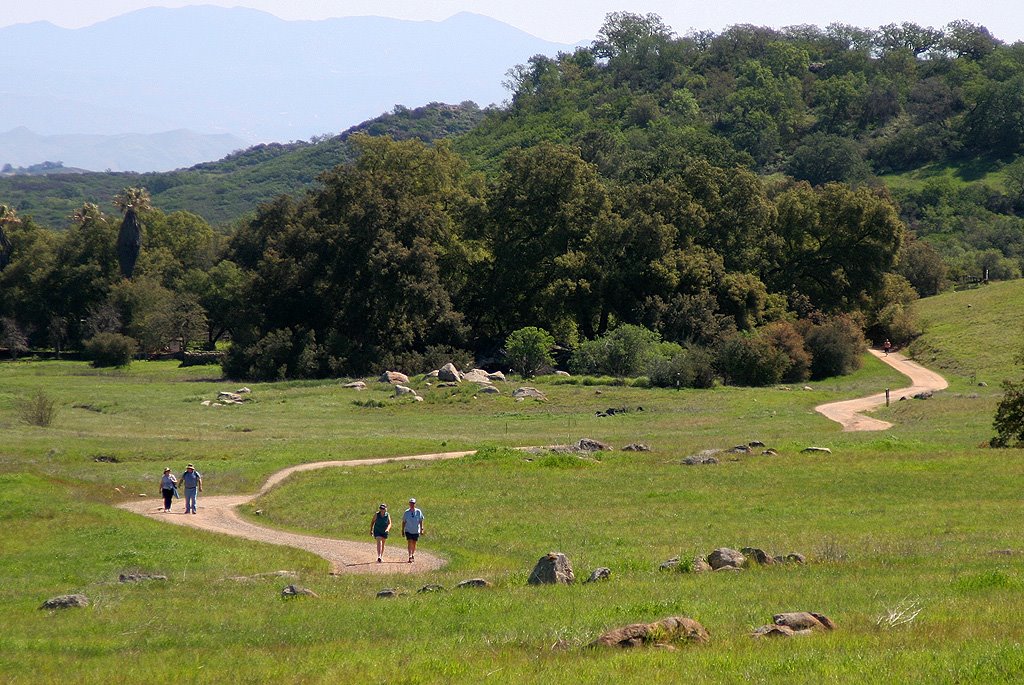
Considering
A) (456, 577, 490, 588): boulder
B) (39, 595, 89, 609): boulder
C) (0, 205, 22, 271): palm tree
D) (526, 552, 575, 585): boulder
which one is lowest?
(39, 595, 89, 609): boulder

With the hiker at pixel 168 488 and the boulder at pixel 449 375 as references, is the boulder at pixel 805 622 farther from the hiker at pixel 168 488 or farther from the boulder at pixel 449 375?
the boulder at pixel 449 375

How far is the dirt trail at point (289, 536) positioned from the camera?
25.8m

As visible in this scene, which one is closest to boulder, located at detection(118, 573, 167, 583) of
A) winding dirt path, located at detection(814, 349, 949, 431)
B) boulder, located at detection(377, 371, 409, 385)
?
winding dirt path, located at detection(814, 349, 949, 431)

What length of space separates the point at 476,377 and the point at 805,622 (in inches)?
2311

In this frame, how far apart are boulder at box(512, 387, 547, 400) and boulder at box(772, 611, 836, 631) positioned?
49832 millimetres

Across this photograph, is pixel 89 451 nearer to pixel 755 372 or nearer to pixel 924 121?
pixel 755 372

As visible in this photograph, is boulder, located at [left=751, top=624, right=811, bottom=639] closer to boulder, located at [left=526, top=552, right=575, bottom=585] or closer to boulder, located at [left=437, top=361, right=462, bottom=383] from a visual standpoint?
boulder, located at [left=526, top=552, right=575, bottom=585]

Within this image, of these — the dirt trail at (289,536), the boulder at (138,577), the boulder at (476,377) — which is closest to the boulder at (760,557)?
the dirt trail at (289,536)

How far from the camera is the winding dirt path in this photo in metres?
52.4

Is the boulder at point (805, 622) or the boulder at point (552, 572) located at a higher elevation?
the boulder at point (805, 622)

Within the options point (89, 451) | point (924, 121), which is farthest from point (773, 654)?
point (924, 121)

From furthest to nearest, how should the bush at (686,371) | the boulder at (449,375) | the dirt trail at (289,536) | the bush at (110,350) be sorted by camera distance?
the bush at (110,350) → the boulder at (449,375) → the bush at (686,371) → the dirt trail at (289,536)

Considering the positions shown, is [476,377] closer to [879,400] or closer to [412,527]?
[879,400]

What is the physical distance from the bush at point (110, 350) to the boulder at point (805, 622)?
298ft
